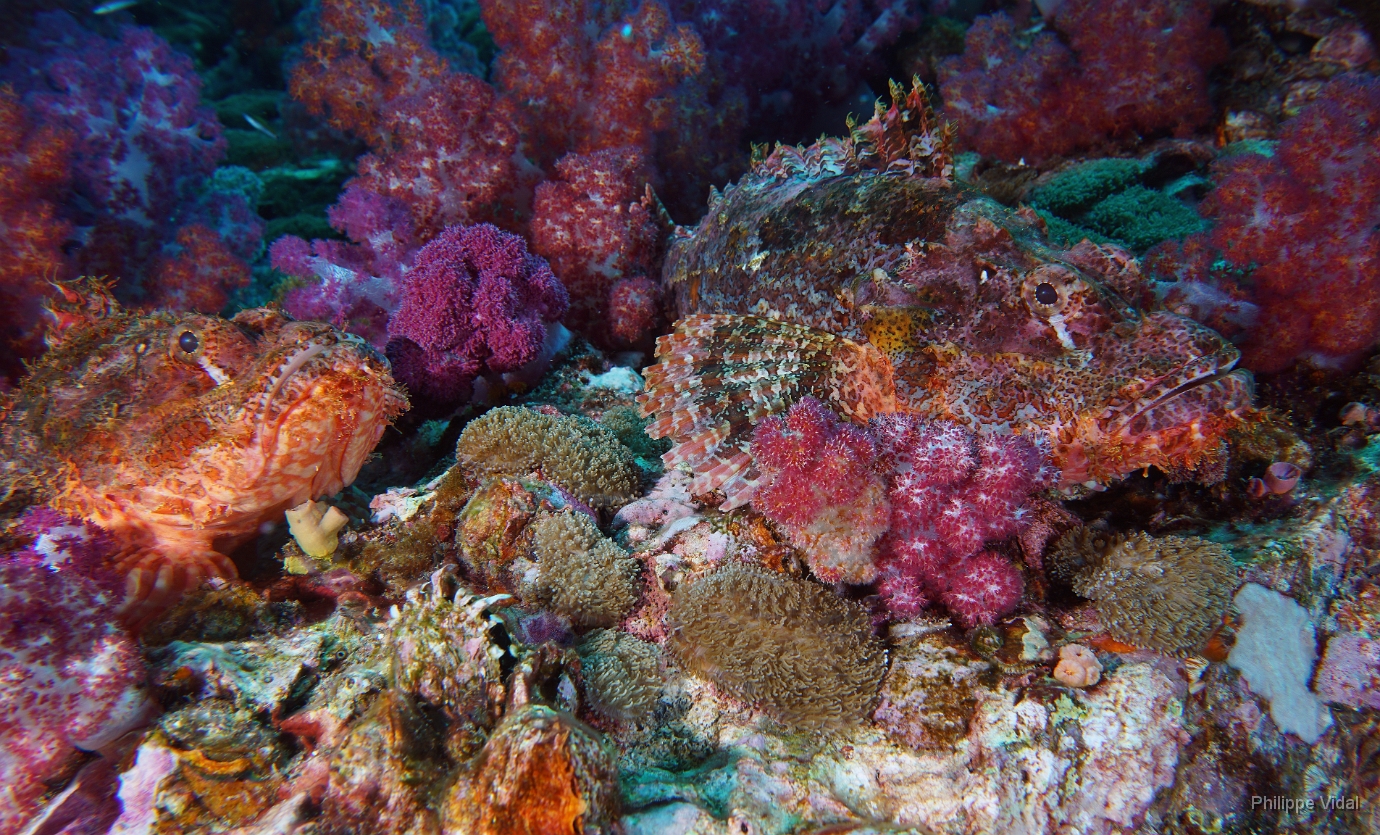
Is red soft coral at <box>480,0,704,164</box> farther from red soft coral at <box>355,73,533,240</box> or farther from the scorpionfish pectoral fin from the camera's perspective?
the scorpionfish pectoral fin

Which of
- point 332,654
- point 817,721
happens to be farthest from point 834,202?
point 332,654

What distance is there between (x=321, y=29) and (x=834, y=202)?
20.6ft

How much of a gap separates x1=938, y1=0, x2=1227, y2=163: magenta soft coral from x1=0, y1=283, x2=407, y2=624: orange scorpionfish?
7.18 meters

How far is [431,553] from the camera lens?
3.33 m

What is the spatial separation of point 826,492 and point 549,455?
172 centimetres

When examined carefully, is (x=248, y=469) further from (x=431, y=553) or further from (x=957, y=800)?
(x=957, y=800)

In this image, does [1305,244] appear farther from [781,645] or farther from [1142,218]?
[781,645]

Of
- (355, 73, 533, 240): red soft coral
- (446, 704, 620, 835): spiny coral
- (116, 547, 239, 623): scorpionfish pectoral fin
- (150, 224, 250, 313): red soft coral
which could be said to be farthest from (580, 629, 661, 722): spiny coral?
(150, 224, 250, 313): red soft coral

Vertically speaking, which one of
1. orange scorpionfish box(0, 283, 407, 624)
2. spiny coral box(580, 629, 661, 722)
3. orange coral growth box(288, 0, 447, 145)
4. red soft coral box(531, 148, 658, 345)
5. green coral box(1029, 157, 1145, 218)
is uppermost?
orange coral growth box(288, 0, 447, 145)

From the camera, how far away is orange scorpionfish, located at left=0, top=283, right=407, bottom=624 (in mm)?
2914

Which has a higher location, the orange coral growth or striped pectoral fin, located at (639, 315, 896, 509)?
the orange coral growth

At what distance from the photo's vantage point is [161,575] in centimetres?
302

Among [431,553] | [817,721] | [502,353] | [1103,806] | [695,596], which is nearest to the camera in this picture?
[1103,806]

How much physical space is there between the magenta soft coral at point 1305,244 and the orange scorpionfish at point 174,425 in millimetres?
5360
